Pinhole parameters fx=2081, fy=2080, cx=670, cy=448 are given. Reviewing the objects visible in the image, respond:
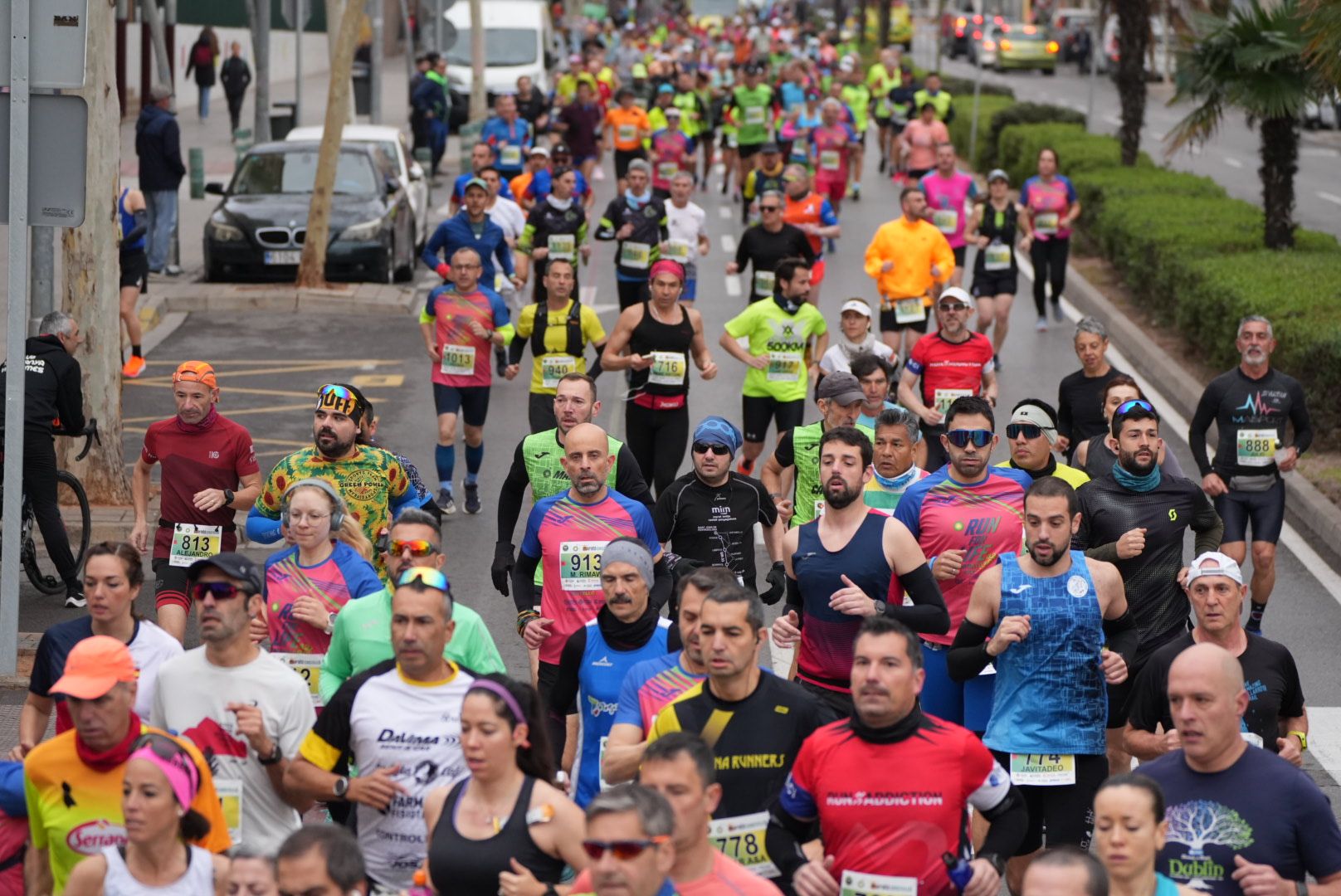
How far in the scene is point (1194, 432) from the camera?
11383 millimetres

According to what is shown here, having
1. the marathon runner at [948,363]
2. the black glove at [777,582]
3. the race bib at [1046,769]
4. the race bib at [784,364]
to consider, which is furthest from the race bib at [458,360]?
the race bib at [1046,769]

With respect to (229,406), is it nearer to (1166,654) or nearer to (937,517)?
(937,517)

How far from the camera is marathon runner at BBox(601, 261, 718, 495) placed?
40.9 feet

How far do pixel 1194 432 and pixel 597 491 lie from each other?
4.18 metres

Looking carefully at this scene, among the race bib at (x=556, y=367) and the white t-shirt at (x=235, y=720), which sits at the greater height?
the race bib at (x=556, y=367)

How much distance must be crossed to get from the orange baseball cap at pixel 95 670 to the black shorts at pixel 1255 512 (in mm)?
7046

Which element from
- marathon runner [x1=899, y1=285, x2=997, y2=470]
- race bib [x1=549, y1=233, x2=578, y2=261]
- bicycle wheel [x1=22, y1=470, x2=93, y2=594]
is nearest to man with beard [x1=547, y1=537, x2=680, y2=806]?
marathon runner [x1=899, y1=285, x2=997, y2=470]

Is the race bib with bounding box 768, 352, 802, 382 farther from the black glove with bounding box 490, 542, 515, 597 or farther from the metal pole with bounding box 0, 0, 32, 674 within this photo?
the metal pole with bounding box 0, 0, 32, 674

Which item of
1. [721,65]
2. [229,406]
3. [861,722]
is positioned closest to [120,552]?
[861,722]

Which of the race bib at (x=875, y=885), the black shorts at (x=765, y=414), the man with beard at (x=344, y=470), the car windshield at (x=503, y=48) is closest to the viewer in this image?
the race bib at (x=875, y=885)

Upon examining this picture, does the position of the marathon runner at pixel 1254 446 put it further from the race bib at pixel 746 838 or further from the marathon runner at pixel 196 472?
the race bib at pixel 746 838

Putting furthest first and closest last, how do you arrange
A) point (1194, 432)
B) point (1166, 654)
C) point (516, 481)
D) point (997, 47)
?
point (997, 47), point (1194, 432), point (516, 481), point (1166, 654)

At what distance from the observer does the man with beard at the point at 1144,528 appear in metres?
8.45

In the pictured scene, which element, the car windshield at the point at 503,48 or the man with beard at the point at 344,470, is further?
the car windshield at the point at 503,48
